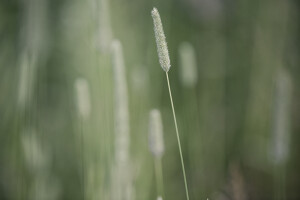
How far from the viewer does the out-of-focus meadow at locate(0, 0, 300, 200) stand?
1.03 metres

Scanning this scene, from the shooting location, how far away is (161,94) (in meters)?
1.53

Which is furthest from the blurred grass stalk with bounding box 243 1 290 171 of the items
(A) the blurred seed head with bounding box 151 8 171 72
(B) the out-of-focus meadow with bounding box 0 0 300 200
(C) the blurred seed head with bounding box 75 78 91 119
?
(A) the blurred seed head with bounding box 151 8 171 72

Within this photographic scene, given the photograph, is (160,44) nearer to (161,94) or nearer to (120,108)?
(120,108)

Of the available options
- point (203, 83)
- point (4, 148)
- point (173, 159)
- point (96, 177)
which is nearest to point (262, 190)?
point (173, 159)

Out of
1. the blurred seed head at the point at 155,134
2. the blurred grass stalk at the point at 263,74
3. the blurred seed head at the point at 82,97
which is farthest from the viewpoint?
the blurred grass stalk at the point at 263,74

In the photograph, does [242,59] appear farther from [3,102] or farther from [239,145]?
[3,102]

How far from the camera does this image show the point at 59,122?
1.37m

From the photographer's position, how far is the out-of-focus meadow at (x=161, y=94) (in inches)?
40.7

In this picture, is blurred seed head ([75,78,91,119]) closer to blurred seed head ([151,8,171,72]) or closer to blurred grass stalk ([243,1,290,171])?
blurred seed head ([151,8,171,72])

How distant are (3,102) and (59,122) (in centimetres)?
19

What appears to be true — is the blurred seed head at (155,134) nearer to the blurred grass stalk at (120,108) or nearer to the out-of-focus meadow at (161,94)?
the blurred grass stalk at (120,108)

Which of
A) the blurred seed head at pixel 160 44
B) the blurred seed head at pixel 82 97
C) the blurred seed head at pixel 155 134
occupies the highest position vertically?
the blurred seed head at pixel 160 44

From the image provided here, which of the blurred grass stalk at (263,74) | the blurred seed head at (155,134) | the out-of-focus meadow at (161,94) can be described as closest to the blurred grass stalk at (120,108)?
the blurred seed head at (155,134)

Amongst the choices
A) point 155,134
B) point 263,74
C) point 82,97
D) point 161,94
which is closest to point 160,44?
point 155,134
